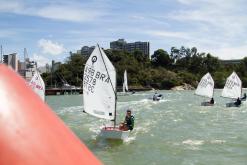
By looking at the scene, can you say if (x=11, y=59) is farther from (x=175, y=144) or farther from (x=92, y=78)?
(x=92, y=78)

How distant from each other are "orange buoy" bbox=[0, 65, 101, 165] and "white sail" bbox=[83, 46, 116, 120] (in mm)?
23114

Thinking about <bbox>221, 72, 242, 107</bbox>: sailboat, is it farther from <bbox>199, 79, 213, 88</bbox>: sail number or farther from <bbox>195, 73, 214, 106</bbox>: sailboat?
<bbox>199, 79, 213, 88</bbox>: sail number

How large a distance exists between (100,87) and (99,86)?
100 millimetres

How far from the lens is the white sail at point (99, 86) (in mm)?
25484

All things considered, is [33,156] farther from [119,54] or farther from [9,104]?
[119,54]

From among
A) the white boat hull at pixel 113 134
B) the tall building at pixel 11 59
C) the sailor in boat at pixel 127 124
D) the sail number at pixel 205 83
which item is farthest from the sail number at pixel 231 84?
the tall building at pixel 11 59

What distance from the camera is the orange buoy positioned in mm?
1658

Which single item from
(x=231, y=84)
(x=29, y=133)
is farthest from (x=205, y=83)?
(x=29, y=133)

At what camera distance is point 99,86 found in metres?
26.0

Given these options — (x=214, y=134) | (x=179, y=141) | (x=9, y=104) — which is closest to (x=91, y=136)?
(x=179, y=141)

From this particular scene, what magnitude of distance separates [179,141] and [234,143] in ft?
9.21

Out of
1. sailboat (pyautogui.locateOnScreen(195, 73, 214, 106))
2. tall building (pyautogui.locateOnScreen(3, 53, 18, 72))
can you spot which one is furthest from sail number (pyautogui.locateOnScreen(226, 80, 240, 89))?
tall building (pyautogui.locateOnScreen(3, 53, 18, 72))

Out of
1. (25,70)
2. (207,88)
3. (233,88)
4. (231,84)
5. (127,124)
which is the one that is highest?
(25,70)

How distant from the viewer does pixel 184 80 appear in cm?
19512
